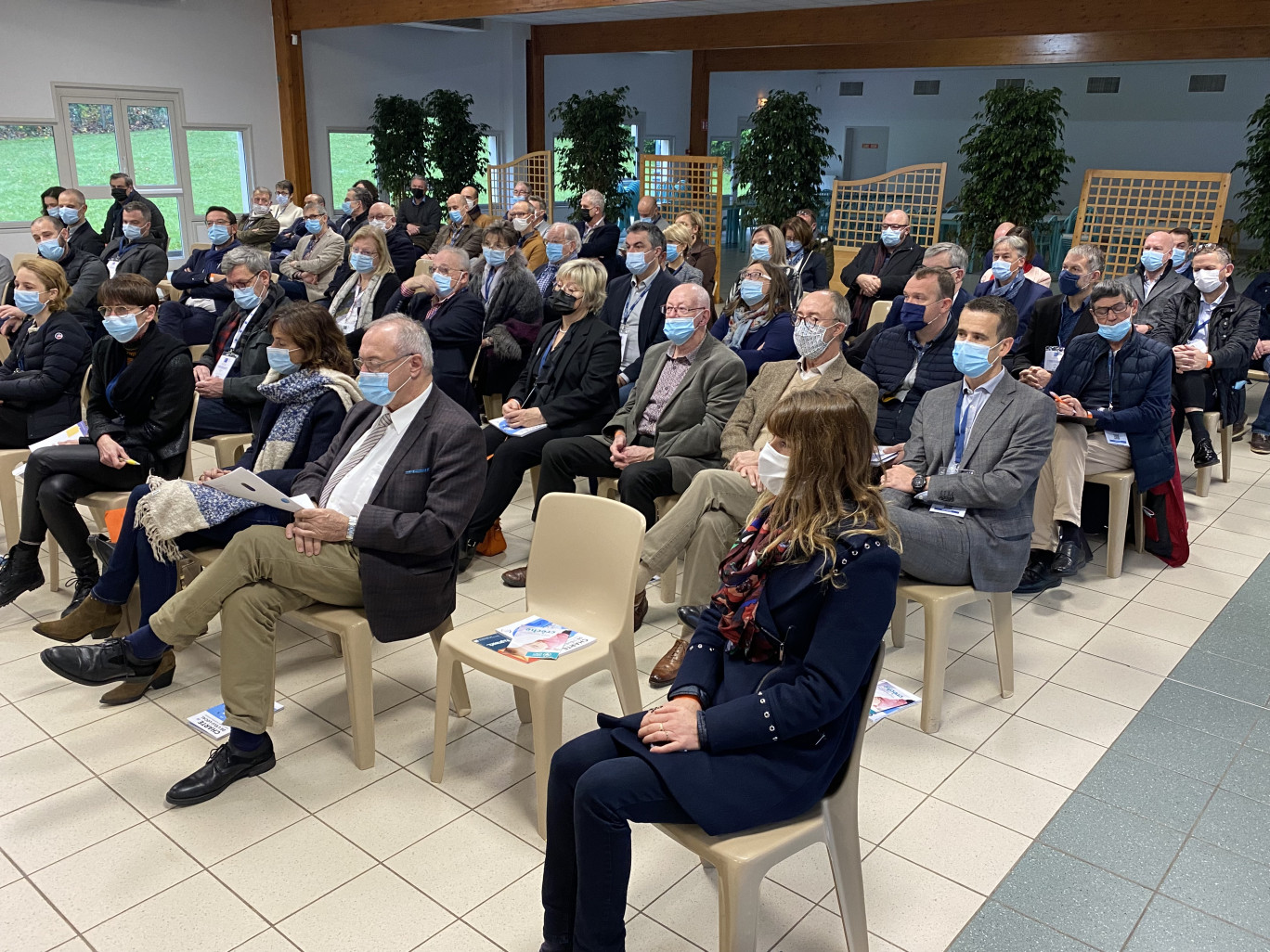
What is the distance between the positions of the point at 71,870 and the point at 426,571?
3.91ft

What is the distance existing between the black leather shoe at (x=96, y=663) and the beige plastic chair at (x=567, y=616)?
976 millimetres

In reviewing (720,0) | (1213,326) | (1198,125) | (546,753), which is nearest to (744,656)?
(546,753)

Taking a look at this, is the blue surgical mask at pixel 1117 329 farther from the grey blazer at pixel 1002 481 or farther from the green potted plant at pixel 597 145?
the green potted plant at pixel 597 145

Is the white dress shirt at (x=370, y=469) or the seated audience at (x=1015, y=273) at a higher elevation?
the seated audience at (x=1015, y=273)

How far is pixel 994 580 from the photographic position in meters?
3.32

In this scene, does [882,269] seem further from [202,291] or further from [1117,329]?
[202,291]

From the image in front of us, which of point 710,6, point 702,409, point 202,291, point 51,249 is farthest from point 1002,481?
point 710,6

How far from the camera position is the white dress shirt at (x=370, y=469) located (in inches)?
122

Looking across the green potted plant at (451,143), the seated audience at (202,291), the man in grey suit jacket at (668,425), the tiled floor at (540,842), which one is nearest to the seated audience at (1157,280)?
the tiled floor at (540,842)

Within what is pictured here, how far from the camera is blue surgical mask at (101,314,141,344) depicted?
3.89 metres

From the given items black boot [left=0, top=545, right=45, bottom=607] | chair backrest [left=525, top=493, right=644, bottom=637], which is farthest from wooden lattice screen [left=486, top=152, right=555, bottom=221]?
chair backrest [left=525, top=493, right=644, bottom=637]

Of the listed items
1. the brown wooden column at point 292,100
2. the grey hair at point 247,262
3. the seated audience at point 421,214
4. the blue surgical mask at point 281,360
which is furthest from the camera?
the brown wooden column at point 292,100

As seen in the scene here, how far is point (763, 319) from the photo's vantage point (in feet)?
17.0

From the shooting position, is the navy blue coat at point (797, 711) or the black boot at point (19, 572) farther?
the black boot at point (19, 572)
